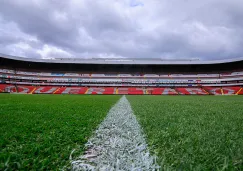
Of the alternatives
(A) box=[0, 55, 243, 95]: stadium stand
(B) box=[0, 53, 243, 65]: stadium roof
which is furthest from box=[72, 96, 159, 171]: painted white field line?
(B) box=[0, 53, 243, 65]: stadium roof

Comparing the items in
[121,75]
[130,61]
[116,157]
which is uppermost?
[130,61]

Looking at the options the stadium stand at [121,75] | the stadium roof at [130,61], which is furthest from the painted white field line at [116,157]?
the stadium roof at [130,61]

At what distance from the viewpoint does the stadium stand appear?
3478 cm

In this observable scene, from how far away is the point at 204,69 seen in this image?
1561 inches

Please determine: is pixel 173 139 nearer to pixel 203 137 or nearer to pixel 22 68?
pixel 203 137

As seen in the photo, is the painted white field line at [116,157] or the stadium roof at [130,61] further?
the stadium roof at [130,61]

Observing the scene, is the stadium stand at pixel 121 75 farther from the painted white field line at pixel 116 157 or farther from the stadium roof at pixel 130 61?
the painted white field line at pixel 116 157

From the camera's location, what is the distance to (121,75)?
40.9 metres

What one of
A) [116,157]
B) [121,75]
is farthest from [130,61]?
[116,157]

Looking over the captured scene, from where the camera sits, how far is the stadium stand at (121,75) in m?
34.8

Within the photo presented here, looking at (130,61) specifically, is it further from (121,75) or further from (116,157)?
(116,157)

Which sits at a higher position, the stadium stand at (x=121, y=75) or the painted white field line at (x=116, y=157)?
the stadium stand at (x=121, y=75)

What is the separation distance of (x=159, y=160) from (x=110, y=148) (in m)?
0.39

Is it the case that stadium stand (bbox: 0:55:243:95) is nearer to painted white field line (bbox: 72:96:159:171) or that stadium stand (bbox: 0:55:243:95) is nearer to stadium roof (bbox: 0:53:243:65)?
stadium roof (bbox: 0:53:243:65)
